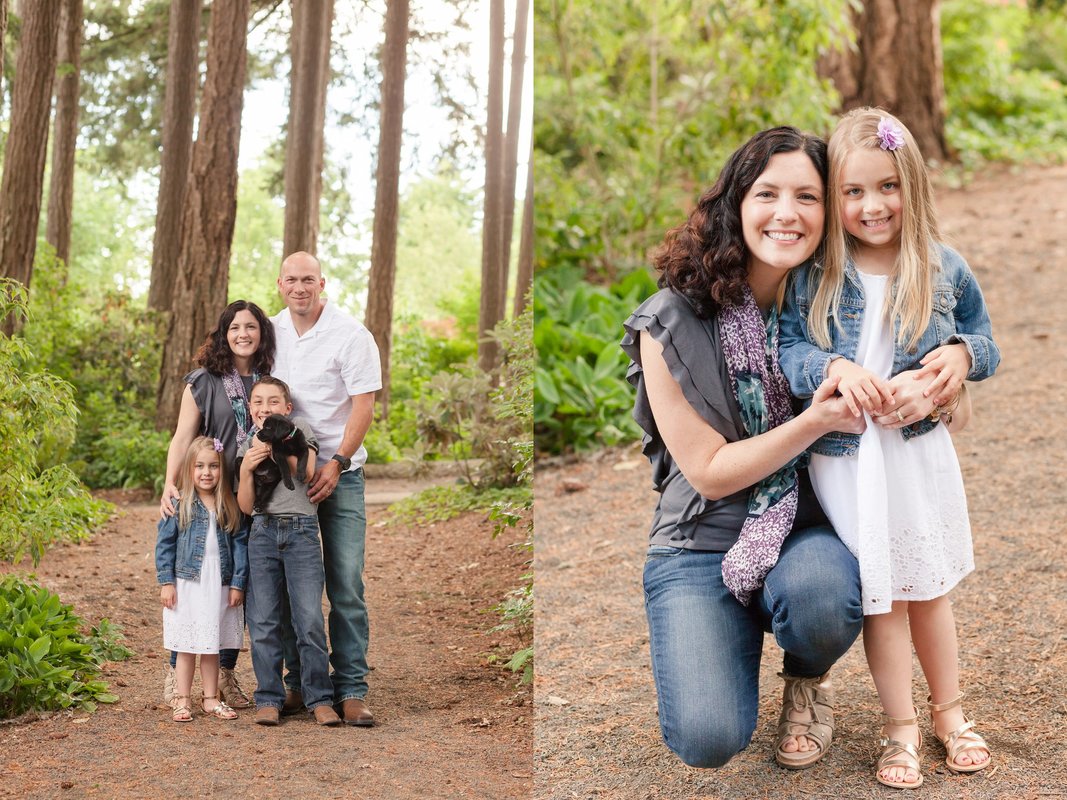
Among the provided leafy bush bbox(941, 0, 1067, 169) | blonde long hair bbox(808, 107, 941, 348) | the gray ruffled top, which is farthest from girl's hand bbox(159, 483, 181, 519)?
leafy bush bbox(941, 0, 1067, 169)

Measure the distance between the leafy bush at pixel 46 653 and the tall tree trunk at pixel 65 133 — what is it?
71 centimetres

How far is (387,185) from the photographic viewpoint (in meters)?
2.49

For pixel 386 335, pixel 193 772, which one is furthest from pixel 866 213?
pixel 193 772

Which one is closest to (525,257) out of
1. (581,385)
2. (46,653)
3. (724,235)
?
(724,235)

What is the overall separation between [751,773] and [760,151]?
1.54 m

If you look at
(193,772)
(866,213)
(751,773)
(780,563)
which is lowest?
(751,773)

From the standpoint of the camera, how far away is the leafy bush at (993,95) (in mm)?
12516

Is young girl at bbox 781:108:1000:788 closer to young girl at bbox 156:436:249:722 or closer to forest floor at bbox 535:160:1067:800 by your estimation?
forest floor at bbox 535:160:1067:800

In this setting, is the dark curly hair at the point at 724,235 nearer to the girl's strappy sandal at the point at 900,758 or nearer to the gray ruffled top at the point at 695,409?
the gray ruffled top at the point at 695,409

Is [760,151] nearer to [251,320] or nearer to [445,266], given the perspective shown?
[445,266]

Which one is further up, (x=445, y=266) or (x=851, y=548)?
(x=445, y=266)

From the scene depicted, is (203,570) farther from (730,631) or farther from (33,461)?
(730,631)

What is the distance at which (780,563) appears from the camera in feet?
8.42

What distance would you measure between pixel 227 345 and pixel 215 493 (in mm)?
314
